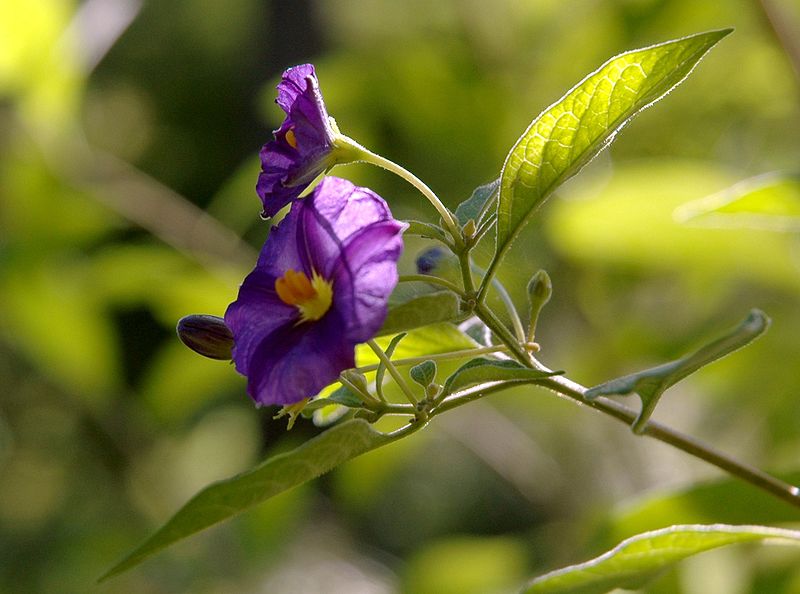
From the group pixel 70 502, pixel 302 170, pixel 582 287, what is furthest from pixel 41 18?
pixel 70 502

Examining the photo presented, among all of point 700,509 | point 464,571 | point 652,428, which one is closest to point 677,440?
point 652,428

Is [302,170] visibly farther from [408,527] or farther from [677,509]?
[408,527]

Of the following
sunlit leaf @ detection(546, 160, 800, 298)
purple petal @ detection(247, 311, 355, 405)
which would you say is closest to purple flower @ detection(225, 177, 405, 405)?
purple petal @ detection(247, 311, 355, 405)

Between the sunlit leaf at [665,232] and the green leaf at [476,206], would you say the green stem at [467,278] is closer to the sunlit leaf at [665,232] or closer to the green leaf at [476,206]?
the green leaf at [476,206]

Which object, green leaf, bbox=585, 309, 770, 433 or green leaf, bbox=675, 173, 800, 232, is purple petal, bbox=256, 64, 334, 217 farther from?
green leaf, bbox=675, 173, 800, 232

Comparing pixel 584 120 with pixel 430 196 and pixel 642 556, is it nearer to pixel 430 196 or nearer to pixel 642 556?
pixel 430 196

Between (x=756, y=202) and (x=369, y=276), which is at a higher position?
(x=369, y=276)
